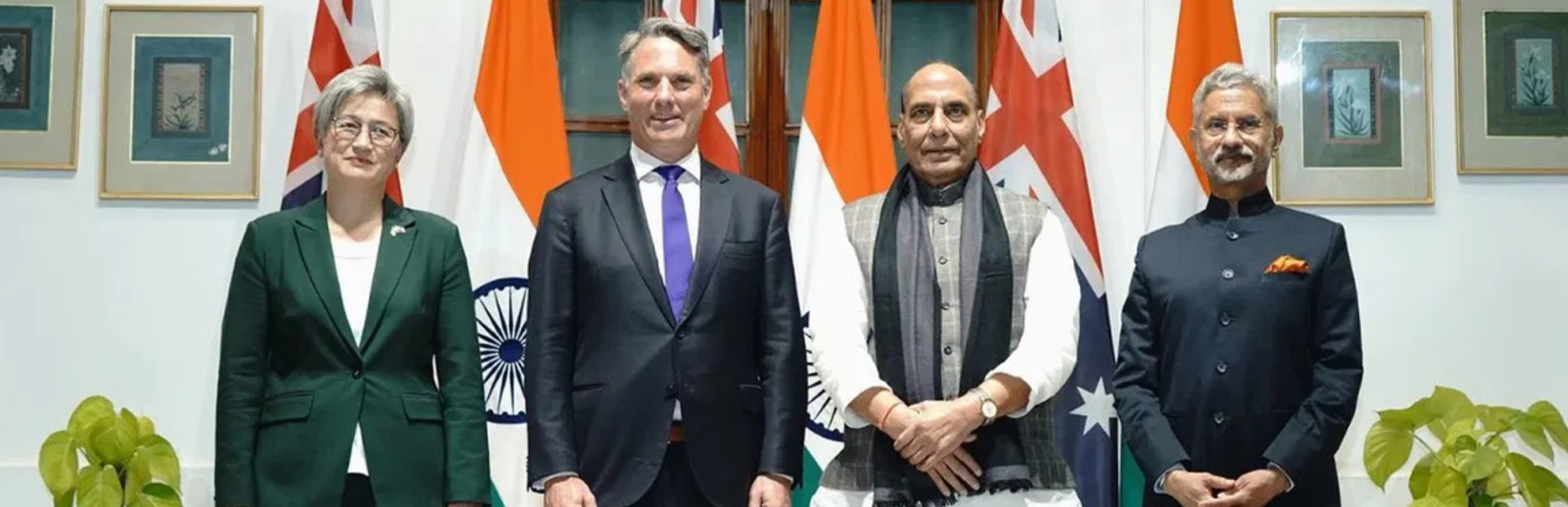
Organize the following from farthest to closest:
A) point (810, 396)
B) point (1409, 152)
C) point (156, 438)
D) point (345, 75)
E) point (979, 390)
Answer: point (1409, 152) < point (810, 396) < point (156, 438) < point (345, 75) < point (979, 390)

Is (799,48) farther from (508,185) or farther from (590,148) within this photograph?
(508,185)

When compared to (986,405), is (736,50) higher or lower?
higher

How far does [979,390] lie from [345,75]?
1.32 meters

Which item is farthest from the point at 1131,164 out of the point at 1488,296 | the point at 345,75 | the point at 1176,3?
the point at 345,75

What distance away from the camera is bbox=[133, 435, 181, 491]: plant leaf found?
136 inches

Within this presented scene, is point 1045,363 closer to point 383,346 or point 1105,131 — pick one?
point 383,346

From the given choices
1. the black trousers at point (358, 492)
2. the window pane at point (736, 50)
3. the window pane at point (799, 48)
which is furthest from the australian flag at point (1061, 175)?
the black trousers at point (358, 492)

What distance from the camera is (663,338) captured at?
9.17 ft

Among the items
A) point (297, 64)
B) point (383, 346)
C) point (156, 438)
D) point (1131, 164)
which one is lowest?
point (156, 438)

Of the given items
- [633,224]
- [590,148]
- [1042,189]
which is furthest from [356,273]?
[1042,189]

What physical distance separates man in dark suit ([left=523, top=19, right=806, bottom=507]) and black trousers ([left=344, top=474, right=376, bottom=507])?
12.1 inches

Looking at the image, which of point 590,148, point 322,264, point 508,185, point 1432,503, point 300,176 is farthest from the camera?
point 590,148

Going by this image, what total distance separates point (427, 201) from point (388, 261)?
1.51 meters

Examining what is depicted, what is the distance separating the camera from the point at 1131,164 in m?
4.41
